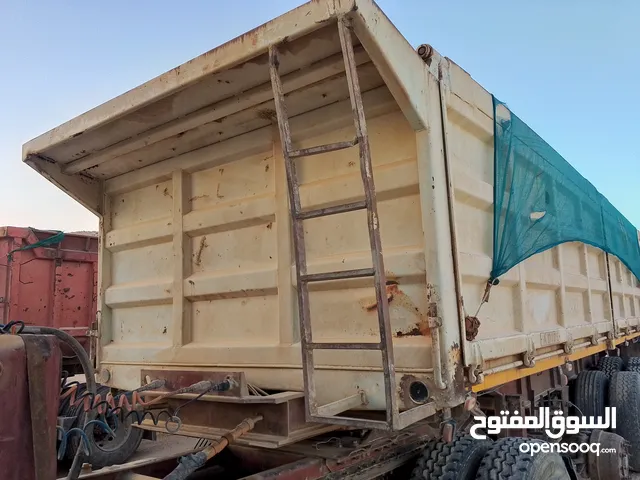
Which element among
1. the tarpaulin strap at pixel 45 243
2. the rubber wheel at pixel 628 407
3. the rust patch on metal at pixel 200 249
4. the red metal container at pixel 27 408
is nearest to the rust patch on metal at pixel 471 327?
the rust patch on metal at pixel 200 249

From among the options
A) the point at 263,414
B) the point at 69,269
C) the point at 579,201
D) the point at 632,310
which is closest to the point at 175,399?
the point at 263,414

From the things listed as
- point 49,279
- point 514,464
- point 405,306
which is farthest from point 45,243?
point 514,464

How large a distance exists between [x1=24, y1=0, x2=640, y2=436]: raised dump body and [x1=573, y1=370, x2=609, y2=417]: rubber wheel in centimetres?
212

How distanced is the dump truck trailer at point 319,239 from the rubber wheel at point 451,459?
2 cm

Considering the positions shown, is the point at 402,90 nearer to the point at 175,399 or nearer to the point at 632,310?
the point at 175,399

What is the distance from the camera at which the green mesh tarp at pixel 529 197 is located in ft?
9.98

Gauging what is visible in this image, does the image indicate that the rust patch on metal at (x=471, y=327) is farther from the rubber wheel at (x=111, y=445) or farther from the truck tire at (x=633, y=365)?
the truck tire at (x=633, y=365)

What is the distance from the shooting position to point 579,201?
181 inches

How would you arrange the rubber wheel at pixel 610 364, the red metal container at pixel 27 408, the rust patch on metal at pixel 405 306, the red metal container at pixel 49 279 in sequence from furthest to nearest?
the red metal container at pixel 49 279, the rubber wheel at pixel 610 364, the rust patch on metal at pixel 405 306, the red metal container at pixel 27 408

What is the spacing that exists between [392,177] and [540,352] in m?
1.88

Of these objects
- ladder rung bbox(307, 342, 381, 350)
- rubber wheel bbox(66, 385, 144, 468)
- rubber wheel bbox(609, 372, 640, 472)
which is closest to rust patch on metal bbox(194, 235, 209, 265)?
rubber wheel bbox(66, 385, 144, 468)

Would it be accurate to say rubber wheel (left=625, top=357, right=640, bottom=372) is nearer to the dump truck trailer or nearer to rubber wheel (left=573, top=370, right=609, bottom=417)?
rubber wheel (left=573, top=370, right=609, bottom=417)

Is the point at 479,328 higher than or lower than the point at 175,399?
higher

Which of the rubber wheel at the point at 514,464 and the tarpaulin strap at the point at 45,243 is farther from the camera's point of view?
the tarpaulin strap at the point at 45,243
